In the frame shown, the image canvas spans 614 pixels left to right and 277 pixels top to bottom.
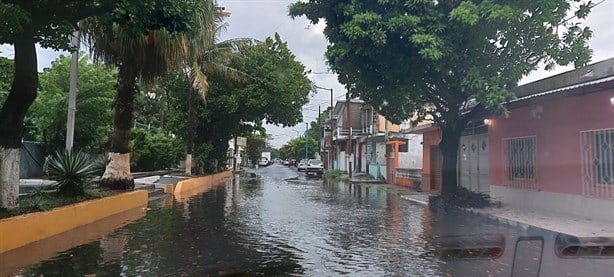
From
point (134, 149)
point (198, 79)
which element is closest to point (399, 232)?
point (198, 79)

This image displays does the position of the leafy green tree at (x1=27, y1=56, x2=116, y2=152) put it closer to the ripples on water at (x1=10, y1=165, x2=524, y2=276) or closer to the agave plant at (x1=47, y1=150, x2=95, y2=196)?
the ripples on water at (x1=10, y1=165, x2=524, y2=276)

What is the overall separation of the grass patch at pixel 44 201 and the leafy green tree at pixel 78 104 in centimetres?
1126

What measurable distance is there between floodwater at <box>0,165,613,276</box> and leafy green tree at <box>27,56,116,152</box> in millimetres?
11229

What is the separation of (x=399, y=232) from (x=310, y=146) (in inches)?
3299

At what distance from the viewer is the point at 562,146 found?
1381 cm

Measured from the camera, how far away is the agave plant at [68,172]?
1188 centimetres

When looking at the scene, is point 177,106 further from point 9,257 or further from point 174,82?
point 9,257

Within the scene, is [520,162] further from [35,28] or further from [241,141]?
[241,141]

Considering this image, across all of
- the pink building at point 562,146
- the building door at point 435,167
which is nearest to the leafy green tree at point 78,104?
the building door at point 435,167

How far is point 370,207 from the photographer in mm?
17062

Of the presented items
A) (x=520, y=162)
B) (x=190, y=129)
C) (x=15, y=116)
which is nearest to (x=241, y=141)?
(x=190, y=129)

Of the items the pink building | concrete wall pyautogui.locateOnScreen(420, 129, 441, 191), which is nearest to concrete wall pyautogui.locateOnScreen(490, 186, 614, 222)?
the pink building

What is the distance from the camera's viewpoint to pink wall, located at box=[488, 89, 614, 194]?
41.1 ft

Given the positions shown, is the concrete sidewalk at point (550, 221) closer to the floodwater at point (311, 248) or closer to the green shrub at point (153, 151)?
the floodwater at point (311, 248)
